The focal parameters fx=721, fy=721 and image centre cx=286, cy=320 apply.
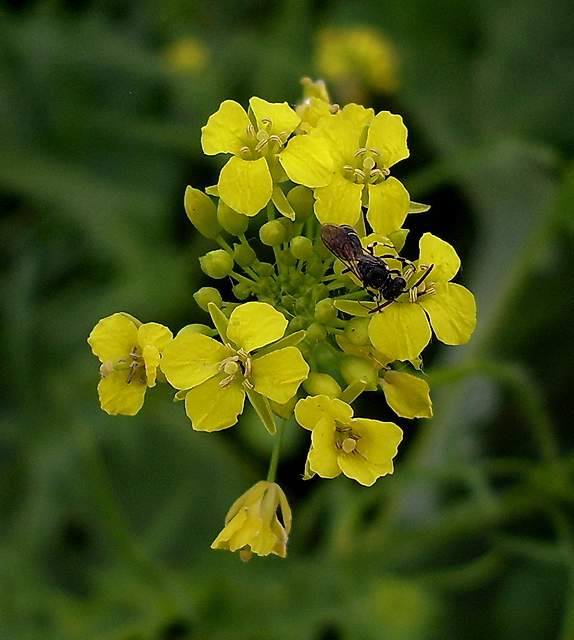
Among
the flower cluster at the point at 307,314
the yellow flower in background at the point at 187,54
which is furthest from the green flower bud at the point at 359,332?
the yellow flower in background at the point at 187,54

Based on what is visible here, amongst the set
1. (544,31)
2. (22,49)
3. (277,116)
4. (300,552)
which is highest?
(277,116)

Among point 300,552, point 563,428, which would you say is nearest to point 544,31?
point 563,428

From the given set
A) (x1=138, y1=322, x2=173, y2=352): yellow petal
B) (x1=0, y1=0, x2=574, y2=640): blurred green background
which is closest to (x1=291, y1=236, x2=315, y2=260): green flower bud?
(x1=138, y1=322, x2=173, y2=352): yellow petal

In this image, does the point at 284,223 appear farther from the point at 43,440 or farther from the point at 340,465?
the point at 43,440

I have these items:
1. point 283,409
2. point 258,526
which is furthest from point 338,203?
point 258,526

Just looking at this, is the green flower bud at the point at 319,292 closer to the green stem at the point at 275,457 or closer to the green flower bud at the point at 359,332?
the green flower bud at the point at 359,332

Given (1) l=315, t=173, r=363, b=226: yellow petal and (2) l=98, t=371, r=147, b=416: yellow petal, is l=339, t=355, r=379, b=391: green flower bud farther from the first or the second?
(2) l=98, t=371, r=147, b=416: yellow petal

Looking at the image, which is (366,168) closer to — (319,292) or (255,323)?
(319,292)

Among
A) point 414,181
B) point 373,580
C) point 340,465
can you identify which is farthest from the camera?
point 414,181
